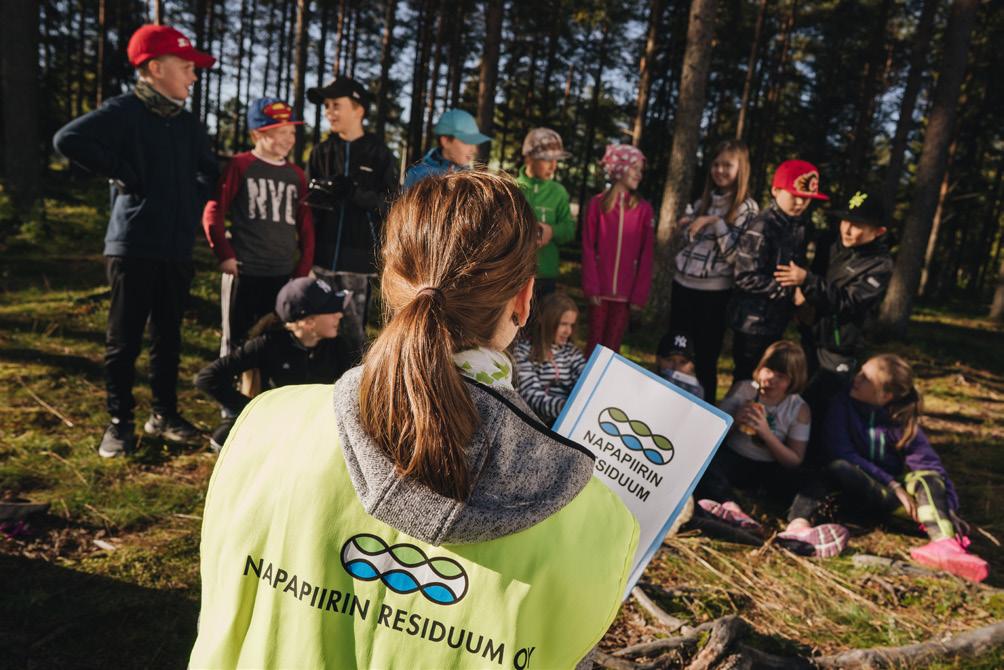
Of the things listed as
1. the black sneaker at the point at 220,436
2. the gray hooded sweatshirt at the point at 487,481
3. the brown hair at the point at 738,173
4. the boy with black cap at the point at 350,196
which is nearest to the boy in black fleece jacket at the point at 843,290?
the brown hair at the point at 738,173

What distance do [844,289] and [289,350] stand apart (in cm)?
395

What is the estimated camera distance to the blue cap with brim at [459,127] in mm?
4883

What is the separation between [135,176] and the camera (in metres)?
4.06

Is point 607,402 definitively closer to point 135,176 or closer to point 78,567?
point 78,567

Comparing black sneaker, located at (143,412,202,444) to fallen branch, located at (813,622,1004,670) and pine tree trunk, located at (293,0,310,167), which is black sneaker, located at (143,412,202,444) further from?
pine tree trunk, located at (293,0,310,167)

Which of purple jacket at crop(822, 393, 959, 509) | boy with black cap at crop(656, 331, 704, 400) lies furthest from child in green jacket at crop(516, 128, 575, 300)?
purple jacket at crop(822, 393, 959, 509)

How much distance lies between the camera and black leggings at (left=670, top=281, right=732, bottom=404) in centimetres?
547

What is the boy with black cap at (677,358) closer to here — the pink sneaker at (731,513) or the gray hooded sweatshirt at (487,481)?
the pink sneaker at (731,513)

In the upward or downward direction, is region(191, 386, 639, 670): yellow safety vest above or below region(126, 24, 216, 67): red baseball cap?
below

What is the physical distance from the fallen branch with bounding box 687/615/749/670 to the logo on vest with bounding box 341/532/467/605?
2030 mm

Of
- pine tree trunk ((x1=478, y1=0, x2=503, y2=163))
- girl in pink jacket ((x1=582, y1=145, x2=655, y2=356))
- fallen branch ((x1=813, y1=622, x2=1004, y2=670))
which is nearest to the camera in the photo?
fallen branch ((x1=813, y1=622, x2=1004, y2=670))

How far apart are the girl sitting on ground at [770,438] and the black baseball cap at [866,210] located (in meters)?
1.01

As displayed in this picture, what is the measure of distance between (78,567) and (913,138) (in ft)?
110

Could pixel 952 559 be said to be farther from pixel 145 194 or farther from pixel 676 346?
pixel 145 194
